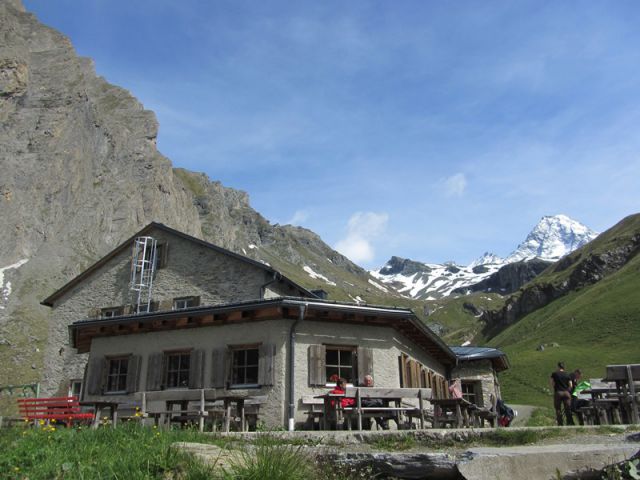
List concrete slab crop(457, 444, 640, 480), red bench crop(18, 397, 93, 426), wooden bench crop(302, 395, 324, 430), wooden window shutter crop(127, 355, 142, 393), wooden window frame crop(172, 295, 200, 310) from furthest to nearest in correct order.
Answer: wooden window frame crop(172, 295, 200, 310) < wooden window shutter crop(127, 355, 142, 393) < red bench crop(18, 397, 93, 426) < wooden bench crop(302, 395, 324, 430) < concrete slab crop(457, 444, 640, 480)

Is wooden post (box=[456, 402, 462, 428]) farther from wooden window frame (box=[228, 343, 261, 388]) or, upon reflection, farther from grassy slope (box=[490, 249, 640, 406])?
grassy slope (box=[490, 249, 640, 406])

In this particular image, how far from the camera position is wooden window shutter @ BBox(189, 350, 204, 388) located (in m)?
16.9

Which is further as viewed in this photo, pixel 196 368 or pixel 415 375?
pixel 415 375

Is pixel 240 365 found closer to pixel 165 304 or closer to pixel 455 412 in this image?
pixel 455 412

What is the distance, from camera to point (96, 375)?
18.9 m

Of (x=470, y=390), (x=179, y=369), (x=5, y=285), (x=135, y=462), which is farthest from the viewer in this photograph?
(x=5, y=285)

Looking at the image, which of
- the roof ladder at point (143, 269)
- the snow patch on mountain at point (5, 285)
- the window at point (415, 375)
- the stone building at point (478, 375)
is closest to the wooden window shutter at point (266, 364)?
the window at point (415, 375)

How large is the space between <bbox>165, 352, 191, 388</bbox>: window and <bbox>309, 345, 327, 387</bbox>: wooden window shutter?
391 cm

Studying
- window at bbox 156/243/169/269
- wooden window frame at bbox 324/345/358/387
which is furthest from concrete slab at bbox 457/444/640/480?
window at bbox 156/243/169/269

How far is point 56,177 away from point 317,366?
9211 centimetres

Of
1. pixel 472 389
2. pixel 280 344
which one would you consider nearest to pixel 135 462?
pixel 280 344

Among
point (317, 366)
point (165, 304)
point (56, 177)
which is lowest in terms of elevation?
point (317, 366)

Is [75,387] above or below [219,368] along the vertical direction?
above

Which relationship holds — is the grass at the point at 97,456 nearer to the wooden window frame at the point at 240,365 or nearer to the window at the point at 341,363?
the wooden window frame at the point at 240,365
